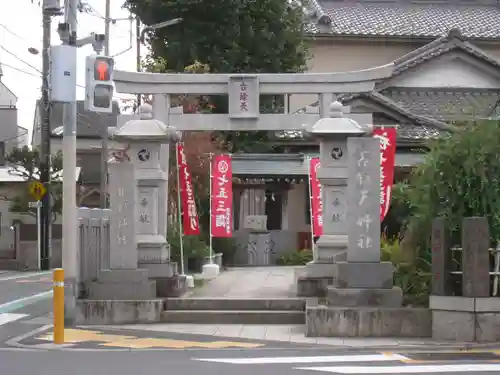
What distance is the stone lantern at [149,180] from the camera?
50.5 ft

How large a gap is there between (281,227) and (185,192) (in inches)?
503

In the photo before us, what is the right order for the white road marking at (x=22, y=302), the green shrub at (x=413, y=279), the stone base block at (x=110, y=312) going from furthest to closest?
the white road marking at (x=22, y=302) < the stone base block at (x=110, y=312) < the green shrub at (x=413, y=279)

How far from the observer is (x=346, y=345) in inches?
476

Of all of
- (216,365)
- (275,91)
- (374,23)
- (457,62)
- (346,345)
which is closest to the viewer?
(216,365)

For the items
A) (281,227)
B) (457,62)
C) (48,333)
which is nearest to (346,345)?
(48,333)

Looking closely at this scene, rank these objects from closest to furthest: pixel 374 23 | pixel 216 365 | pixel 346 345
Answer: pixel 216 365 < pixel 346 345 < pixel 374 23

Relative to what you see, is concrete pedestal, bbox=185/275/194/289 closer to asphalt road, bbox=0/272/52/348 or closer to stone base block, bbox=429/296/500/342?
asphalt road, bbox=0/272/52/348

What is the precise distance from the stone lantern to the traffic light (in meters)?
1.75

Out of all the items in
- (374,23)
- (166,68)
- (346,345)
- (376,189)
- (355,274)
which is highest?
(374,23)

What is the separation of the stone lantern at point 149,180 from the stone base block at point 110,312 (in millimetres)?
1039

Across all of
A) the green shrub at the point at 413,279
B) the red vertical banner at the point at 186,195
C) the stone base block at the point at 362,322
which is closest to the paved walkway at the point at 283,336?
the stone base block at the point at 362,322

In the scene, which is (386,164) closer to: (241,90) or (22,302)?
(241,90)

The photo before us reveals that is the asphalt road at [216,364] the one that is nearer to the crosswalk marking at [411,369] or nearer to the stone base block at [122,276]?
the crosswalk marking at [411,369]

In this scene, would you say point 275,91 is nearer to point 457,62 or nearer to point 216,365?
point 216,365
